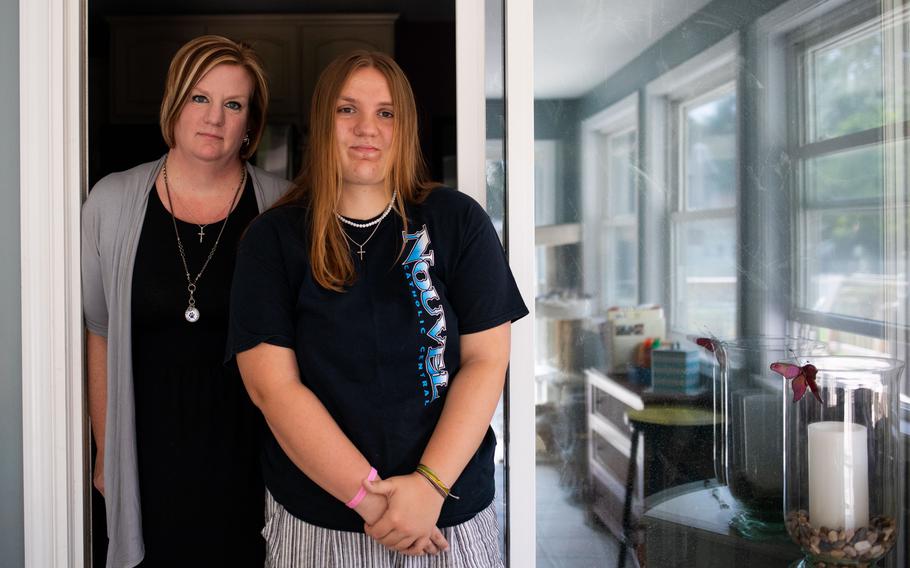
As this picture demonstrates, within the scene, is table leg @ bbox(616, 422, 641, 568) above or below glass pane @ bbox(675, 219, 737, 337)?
below

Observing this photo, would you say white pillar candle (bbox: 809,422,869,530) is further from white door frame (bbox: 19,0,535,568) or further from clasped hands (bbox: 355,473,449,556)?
clasped hands (bbox: 355,473,449,556)

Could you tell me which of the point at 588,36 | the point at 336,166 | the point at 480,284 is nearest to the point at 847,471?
the point at 480,284

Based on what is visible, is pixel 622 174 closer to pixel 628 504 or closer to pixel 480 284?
pixel 480 284

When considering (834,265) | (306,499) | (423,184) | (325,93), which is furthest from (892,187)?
(306,499)

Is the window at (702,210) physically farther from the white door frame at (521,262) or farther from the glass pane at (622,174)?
→ the white door frame at (521,262)

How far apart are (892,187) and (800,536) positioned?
76 centimetres

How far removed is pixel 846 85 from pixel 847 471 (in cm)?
80

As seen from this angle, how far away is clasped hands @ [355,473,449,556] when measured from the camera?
1.28 m

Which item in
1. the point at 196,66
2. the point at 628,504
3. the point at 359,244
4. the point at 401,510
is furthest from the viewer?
the point at 628,504

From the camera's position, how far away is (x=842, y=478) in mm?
1467

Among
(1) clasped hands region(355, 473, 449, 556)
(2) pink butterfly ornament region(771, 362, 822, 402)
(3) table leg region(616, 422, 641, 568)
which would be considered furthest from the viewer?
(3) table leg region(616, 422, 641, 568)

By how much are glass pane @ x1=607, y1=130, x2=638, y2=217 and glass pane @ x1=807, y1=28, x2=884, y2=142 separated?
0.39 m

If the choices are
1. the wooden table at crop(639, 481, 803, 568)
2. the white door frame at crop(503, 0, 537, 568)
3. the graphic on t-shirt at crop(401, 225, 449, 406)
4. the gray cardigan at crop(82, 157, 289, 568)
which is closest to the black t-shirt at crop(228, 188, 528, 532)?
the graphic on t-shirt at crop(401, 225, 449, 406)

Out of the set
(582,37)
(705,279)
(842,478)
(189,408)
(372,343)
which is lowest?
(842,478)
